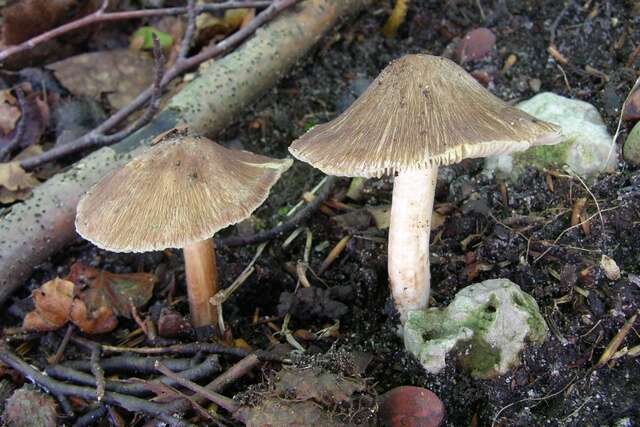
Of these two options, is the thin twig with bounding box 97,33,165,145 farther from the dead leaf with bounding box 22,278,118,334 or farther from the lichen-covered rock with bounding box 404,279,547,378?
the lichen-covered rock with bounding box 404,279,547,378

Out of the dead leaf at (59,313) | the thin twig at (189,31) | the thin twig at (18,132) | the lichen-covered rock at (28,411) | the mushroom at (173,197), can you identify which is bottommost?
the lichen-covered rock at (28,411)

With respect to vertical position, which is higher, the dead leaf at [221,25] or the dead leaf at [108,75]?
the dead leaf at [221,25]

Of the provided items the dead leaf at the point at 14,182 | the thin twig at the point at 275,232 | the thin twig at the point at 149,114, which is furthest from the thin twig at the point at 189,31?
the thin twig at the point at 275,232

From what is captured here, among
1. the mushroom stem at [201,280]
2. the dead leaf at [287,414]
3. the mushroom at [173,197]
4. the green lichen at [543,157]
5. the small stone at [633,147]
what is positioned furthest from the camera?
the green lichen at [543,157]

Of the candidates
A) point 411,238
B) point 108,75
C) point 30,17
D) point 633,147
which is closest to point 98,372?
point 411,238

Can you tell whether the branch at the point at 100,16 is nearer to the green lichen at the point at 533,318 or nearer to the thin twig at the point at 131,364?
the thin twig at the point at 131,364

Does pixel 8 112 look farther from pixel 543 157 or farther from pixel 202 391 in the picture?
pixel 543 157
